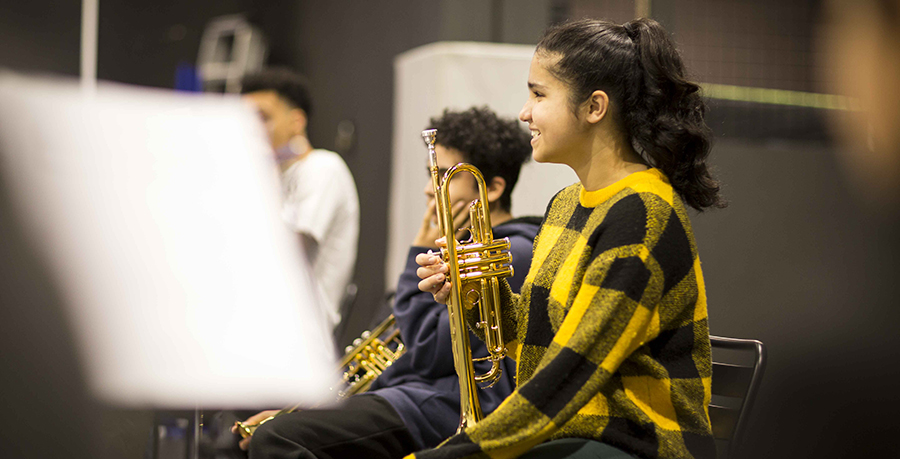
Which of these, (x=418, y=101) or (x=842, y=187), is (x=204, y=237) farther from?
(x=842, y=187)

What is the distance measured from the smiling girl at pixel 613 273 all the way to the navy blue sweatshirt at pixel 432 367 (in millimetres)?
341

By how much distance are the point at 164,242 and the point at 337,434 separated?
1910 mm

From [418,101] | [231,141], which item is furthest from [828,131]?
[231,141]

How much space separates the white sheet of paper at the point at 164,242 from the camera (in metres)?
2.78

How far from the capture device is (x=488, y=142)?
1.72 metres

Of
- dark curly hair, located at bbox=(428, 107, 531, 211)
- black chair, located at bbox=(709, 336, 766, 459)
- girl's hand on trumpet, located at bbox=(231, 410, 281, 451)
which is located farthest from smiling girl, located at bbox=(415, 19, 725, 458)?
girl's hand on trumpet, located at bbox=(231, 410, 281, 451)

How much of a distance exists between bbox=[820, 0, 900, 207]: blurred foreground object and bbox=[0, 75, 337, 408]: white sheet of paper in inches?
70.1

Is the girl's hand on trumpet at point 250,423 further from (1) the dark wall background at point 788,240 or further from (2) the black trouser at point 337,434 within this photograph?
(1) the dark wall background at point 788,240

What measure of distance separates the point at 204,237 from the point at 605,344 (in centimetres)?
244

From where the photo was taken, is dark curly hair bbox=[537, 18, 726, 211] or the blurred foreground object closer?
dark curly hair bbox=[537, 18, 726, 211]

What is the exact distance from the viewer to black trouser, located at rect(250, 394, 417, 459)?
1.44 metres

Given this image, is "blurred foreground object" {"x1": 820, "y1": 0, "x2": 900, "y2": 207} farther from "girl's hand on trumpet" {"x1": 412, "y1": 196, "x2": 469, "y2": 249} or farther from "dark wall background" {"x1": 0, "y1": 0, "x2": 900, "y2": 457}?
"girl's hand on trumpet" {"x1": 412, "y1": 196, "x2": 469, "y2": 249}

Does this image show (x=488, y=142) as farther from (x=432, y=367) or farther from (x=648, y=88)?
(x=648, y=88)

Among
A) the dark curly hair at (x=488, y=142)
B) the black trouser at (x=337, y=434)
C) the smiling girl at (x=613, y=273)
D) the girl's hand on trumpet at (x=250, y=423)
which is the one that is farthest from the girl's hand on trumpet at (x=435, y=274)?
the girl's hand on trumpet at (x=250, y=423)
